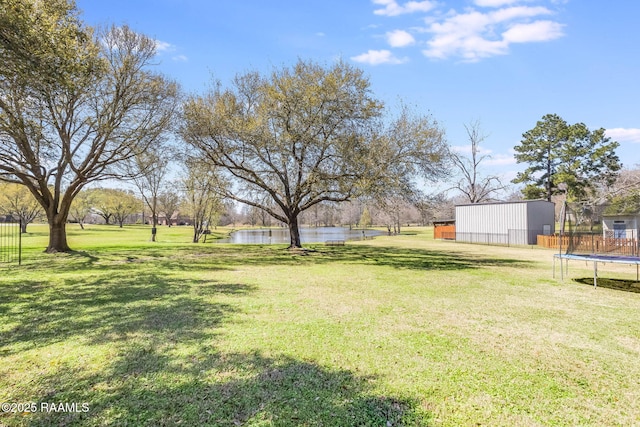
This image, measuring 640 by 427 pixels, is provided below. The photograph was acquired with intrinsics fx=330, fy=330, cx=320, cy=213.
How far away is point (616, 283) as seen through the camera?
9.27 m

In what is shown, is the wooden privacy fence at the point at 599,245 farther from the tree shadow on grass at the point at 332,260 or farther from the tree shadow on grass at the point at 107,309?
the tree shadow on grass at the point at 107,309

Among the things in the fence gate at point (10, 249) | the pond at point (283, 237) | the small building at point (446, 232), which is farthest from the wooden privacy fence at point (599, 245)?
the pond at point (283, 237)

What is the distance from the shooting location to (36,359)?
3836mm

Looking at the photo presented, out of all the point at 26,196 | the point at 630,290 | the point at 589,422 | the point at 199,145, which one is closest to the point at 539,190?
the point at 630,290

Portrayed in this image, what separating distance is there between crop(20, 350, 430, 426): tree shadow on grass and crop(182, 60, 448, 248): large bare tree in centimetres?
1134

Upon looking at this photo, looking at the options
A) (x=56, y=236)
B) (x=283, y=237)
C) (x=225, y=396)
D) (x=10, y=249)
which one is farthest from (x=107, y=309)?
(x=283, y=237)

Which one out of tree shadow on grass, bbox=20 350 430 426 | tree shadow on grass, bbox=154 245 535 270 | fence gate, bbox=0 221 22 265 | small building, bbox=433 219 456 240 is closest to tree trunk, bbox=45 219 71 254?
fence gate, bbox=0 221 22 265

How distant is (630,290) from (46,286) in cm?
1434

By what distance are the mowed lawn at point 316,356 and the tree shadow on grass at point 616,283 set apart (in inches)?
29.8

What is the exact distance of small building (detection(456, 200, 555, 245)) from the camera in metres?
25.9

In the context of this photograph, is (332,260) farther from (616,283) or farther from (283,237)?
(283,237)

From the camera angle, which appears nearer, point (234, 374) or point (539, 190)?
point (234, 374)

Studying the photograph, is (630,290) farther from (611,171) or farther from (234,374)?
(611,171)

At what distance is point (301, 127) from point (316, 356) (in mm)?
12714
